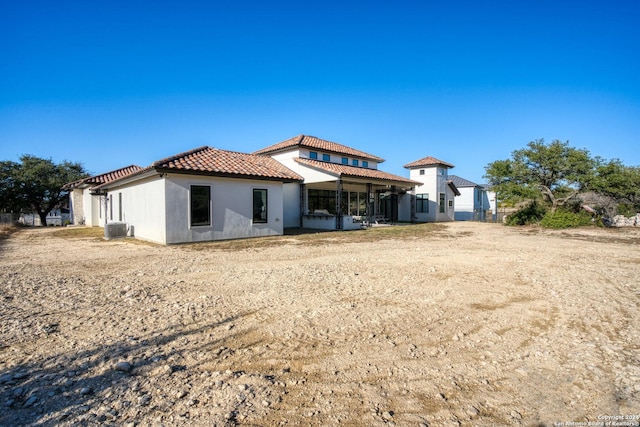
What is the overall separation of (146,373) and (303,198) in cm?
1823

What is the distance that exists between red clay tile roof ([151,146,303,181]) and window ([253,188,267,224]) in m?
0.84

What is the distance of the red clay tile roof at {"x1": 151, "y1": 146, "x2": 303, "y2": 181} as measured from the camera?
41.9 ft

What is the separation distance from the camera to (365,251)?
1058 cm

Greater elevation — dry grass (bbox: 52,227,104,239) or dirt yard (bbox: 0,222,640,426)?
dry grass (bbox: 52,227,104,239)

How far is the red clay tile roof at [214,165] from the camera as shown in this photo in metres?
12.8

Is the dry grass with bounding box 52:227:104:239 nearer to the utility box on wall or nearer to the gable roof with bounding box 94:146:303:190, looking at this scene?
the utility box on wall

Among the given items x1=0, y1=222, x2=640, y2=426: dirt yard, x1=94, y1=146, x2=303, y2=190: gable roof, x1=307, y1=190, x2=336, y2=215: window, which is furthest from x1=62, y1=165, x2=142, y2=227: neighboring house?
x1=0, y1=222, x2=640, y2=426: dirt yard

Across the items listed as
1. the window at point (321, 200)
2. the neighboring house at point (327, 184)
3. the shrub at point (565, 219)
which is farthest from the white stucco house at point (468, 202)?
the window at point (321, 200)

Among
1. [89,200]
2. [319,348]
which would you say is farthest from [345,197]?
[319,348]

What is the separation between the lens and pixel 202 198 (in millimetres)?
13562

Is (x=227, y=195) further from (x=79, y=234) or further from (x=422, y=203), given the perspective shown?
(x=422, y=203)

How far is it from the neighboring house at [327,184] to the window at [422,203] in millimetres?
4373

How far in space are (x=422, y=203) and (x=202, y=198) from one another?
73.4ft

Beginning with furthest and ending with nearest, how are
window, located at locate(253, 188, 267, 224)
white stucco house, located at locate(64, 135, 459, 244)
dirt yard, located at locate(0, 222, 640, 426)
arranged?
window, located at locate(253, 188, 267, 224) → white stucco house, located at locate(64, 135, 459, 244) → dirt yard, located at locate(0, 222, 640, 426)
